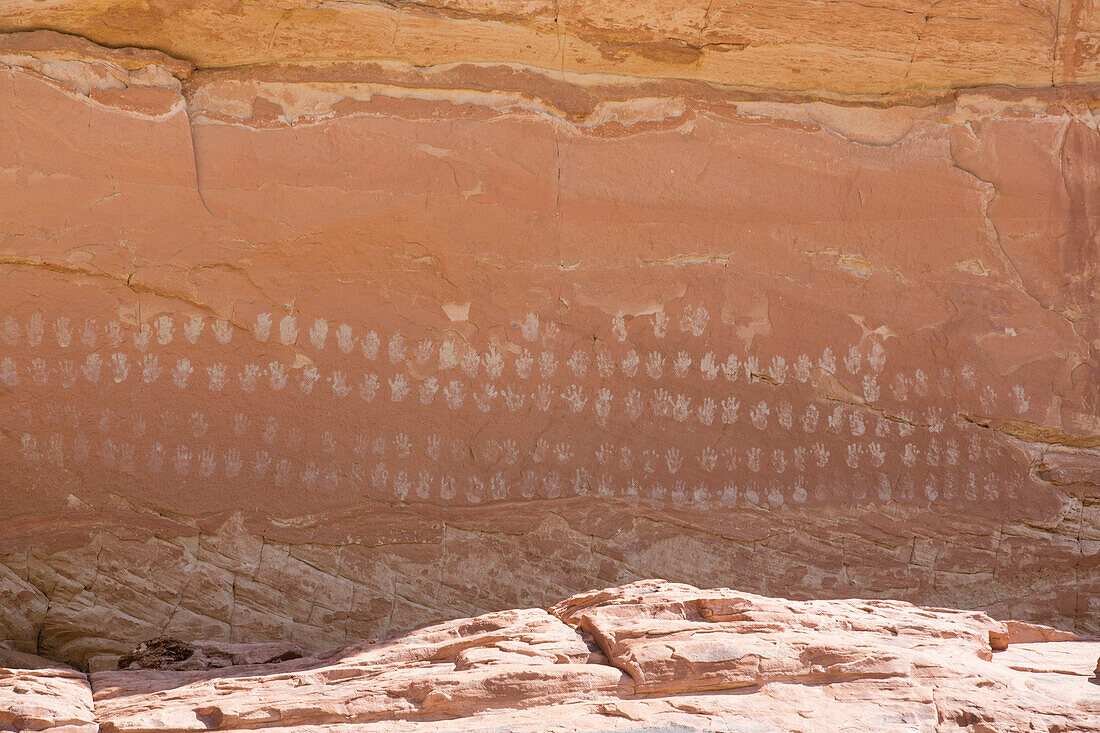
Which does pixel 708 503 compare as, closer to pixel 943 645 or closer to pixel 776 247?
pixel 776 247

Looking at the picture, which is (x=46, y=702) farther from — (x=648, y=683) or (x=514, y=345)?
(x=514, y=345)

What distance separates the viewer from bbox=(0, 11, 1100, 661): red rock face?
3.21 meters

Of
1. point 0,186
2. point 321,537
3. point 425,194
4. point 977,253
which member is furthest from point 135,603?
point 977,253

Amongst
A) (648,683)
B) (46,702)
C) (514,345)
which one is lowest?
(46,702)

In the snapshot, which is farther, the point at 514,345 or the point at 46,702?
the point at 514,345

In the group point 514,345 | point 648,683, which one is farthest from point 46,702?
point 514,345

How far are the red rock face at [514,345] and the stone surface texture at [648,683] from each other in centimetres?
100

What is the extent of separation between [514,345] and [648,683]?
5.77 feet

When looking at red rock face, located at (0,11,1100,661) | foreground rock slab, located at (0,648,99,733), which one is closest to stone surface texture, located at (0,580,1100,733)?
foreground rock slab, located at (0,648,99,733)

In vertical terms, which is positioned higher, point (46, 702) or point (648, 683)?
point (648, 683)

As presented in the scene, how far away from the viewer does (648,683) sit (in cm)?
195

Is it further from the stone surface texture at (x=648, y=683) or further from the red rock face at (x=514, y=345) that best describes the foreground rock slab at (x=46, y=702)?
the red rock face at (x=514, y=345)

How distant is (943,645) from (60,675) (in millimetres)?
1962

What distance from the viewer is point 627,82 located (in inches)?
148
